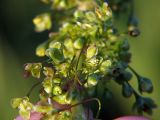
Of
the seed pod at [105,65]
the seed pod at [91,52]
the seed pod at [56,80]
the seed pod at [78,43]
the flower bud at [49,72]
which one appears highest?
the seed pod at [78,43]

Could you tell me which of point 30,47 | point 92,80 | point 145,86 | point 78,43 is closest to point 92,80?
point 92,80

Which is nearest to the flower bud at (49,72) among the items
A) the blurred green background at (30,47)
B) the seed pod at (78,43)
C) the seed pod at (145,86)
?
the seed pod at (78,43)

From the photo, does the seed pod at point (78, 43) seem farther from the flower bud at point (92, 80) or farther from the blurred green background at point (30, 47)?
the blurred green background at point (30, 47)

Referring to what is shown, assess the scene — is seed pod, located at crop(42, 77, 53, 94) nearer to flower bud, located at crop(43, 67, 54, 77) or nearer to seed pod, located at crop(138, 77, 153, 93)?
flower bud, located at crop(43, 67, 54, 77)

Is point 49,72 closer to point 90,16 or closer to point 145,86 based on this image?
point 90,16

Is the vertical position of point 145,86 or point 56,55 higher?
point 56,55

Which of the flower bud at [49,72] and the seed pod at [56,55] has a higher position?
the seed pod at [56,55]

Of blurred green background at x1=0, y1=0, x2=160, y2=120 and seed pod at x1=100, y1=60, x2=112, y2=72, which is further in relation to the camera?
blurred green background at x1=0, y1=0, x2=160, y2=120

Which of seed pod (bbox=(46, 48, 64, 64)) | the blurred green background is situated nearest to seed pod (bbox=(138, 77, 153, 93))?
seed pod (bbox=(46, 48, 64, 64))
